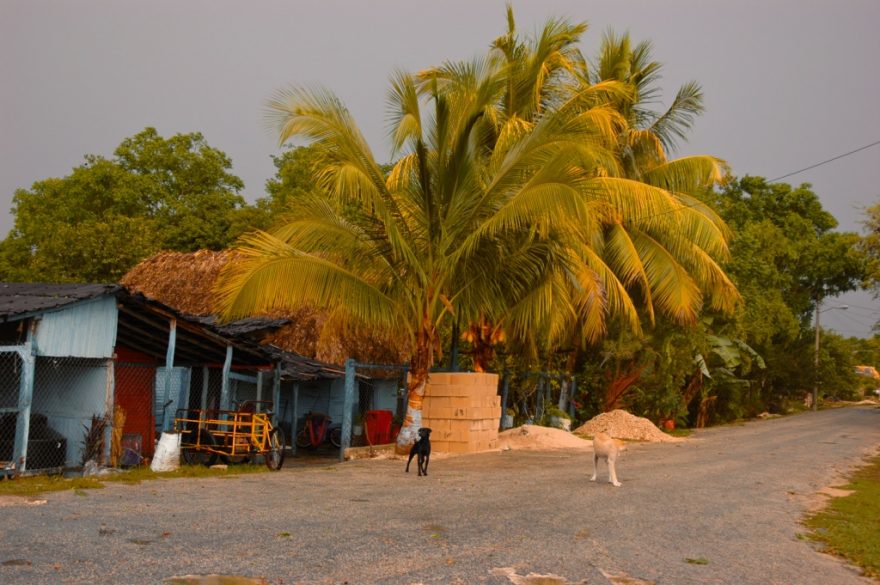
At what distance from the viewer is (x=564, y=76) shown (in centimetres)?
2564

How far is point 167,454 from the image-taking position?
13.7 m

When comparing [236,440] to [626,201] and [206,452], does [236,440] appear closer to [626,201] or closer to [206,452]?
[206,452]

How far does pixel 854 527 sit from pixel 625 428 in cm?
1521

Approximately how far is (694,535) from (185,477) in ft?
25.2

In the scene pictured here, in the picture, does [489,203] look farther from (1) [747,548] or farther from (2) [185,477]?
(1) [747,548]

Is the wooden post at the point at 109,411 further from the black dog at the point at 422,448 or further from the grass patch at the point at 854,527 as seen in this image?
the grass patch at the point at 854,527

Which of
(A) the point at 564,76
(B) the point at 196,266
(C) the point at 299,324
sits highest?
(A) the point at 564,76

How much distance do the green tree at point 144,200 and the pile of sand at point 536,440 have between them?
20.1m

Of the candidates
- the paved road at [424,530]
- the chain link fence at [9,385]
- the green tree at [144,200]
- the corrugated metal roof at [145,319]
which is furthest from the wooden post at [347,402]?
the green tree at [144,200]

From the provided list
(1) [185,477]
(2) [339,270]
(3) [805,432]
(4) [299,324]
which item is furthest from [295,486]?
(3) [805,432]

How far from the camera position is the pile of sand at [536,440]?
20656 mm

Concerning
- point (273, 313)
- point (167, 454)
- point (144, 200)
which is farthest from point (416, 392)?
point (144, 200)

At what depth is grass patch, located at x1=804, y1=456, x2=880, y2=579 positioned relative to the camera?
8.33 meters

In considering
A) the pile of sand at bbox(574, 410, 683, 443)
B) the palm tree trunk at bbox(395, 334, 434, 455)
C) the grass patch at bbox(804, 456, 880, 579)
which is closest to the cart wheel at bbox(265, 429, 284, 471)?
the palm tree trunk at bbox(395, 334, 434, 455)
